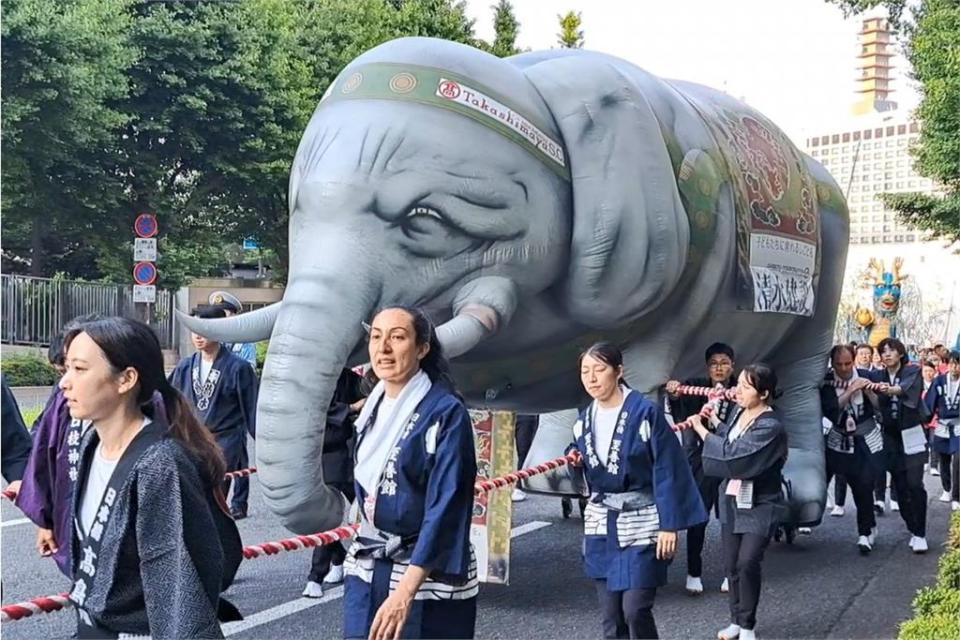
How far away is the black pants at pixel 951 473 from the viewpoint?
905cm

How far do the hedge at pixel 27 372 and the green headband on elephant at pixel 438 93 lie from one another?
11.9 metres

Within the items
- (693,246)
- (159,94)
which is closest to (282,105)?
(159,94)

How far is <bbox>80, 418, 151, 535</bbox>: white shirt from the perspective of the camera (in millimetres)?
2199

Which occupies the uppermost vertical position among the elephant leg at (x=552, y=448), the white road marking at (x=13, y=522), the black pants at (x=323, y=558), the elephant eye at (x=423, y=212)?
the elephant eye at (x=423, y=212)

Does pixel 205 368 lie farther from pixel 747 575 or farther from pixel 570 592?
pixel 747 575

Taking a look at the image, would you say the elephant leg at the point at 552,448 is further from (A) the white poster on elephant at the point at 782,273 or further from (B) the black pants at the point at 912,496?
(B) the black pants at the point at 912,496

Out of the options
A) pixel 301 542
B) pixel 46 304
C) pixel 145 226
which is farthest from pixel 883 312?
pixel 301 542

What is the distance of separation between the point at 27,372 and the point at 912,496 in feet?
40.2

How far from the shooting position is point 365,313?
4363 millimetres

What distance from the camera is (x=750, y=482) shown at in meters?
4.85

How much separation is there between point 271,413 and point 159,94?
55.9 feet

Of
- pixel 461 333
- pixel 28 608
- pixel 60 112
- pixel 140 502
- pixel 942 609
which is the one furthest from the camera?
pixel 60 112

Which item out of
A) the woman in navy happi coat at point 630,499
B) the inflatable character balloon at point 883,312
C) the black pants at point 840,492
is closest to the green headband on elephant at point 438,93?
the woman in navy happi coat at point 630,499

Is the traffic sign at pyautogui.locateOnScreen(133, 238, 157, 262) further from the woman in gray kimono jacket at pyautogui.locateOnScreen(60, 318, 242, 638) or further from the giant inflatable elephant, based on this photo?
the woman in gray kimono jacket at pyautogui.locateOnScreen(60, 318, 242, 638)
